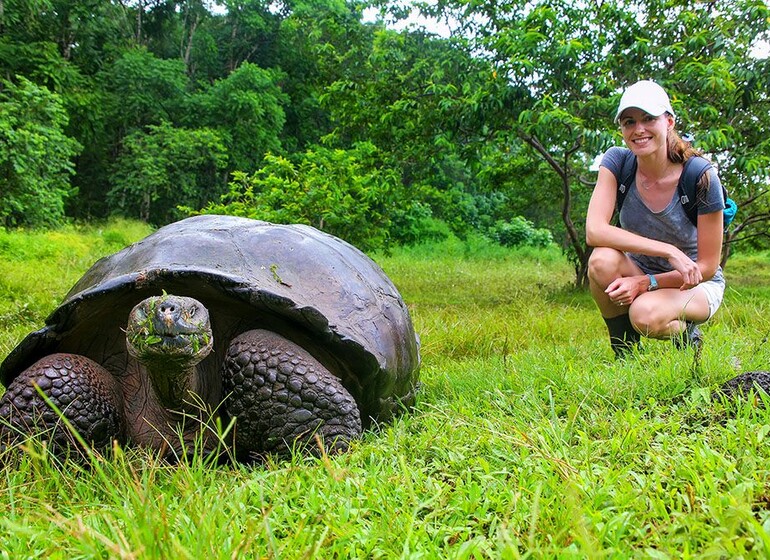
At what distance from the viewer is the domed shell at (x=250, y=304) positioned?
1844 millimetres

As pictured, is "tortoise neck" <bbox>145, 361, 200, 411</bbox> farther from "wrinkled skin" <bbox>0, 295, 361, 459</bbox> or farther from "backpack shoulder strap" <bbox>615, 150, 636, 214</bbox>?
"backpack shoulder strap" <bbox>615, 150, 636, 214</bbox>

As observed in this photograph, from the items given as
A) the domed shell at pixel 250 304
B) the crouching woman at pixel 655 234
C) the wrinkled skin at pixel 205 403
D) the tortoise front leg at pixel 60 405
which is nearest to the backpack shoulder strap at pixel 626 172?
the crouching woman at pixel 655 234

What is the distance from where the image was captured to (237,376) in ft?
6.07

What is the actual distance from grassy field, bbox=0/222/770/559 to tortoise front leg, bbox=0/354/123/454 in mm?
142

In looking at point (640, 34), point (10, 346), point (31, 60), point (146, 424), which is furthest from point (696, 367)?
point (31, 60)

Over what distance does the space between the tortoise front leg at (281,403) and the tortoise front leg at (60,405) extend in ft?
Answer: 1.24

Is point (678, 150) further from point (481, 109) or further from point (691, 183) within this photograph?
point (481, 109)

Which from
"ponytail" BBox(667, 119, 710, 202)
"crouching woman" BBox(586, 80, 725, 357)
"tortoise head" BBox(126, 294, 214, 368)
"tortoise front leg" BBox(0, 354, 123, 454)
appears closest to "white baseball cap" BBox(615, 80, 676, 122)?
"crouching woman" BBox(586, 80, 725, 357)

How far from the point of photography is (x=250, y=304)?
6.25ft

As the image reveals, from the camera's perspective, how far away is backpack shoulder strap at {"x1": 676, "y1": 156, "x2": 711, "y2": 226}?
2520 mm

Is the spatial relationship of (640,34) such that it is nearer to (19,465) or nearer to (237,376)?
(237,376)

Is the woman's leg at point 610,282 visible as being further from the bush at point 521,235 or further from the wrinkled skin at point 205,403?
the bush at point 521,235

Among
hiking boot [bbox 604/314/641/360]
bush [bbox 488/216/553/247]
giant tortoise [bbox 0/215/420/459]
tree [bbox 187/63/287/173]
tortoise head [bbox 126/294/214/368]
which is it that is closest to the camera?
tortoise head [bbox 126/294/214/368]

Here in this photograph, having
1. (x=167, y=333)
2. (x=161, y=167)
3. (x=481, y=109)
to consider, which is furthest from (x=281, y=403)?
(x=161, y=167)
